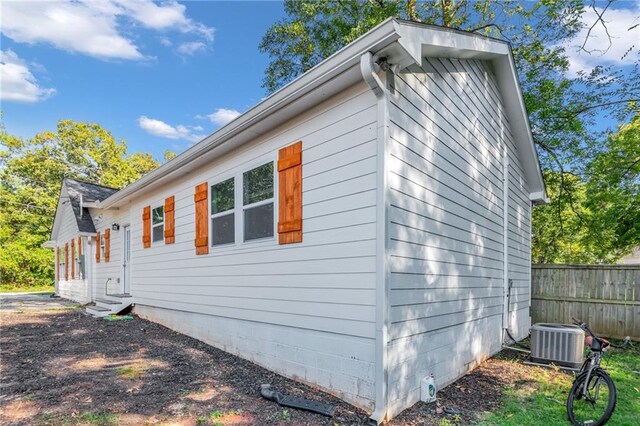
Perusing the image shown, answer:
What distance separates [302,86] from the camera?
13.3ft

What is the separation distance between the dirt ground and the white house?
0.25 meters

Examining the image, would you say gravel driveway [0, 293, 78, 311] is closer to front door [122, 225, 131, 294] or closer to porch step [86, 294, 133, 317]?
front door [122, 225, 131, 294]

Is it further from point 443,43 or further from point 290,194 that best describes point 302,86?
point 443,43

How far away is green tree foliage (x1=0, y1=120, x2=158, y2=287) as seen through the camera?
75.9 feet

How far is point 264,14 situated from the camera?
1432 cm

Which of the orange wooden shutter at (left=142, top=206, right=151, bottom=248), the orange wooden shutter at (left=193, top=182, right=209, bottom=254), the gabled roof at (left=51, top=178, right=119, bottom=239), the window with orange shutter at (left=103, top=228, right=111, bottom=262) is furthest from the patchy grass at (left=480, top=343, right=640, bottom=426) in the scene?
the gabled roof at (left=51, top=178, right=119, bottom=239)

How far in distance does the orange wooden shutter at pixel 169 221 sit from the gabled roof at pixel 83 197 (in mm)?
6585

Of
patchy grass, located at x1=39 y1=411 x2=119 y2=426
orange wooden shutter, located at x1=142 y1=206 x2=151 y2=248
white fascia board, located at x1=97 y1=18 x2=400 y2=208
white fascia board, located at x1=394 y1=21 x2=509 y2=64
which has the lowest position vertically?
patchy grass, located at x1=39 y1=411 x2=119 y2=426

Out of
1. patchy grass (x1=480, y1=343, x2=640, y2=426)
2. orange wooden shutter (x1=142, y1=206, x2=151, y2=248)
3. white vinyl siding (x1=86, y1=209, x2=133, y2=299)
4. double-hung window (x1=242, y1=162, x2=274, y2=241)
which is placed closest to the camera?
patchy grass (x1=480, y1=343, x2=640, y2=426)

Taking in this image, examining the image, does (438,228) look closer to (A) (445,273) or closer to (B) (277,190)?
(A) (445,273)

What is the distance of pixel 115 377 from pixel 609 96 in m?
13.5

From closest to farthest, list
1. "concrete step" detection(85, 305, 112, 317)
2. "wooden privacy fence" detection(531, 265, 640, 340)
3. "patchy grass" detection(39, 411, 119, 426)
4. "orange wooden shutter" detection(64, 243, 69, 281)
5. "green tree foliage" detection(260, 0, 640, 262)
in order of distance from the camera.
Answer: "patchy grass" detection(39, 411, 119, 426)
"wooden privacy fence" detection(531, 265, 640, 340)
"concrete step" detection(85, 305, 112, 317)
"green tree foliage" detection(260, 0, 640, 262)
"orange wooden shutter" detection(64, 243, 69, 281)

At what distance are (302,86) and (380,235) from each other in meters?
1.88

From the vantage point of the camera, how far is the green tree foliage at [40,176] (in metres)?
23.1
